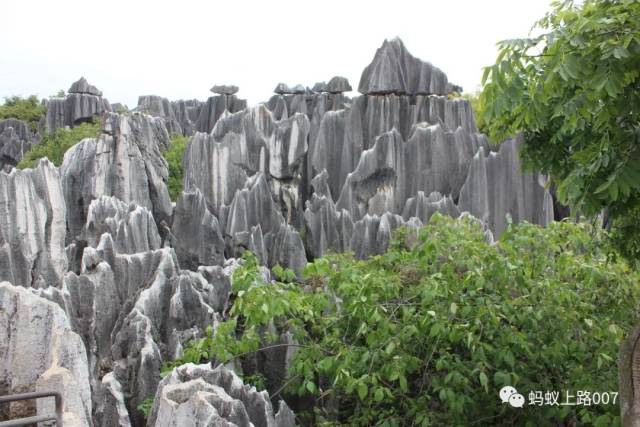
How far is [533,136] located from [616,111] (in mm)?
1635

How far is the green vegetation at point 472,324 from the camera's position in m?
5.37

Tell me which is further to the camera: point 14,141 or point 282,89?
point 282,89

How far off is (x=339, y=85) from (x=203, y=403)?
25.6 meters

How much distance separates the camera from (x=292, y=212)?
20.3m

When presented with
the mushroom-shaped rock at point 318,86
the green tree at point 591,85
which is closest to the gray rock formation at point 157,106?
the mushroom-shaped rock at point 318,86

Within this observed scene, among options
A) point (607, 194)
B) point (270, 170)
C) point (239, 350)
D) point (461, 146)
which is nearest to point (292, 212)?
point (270, 170)

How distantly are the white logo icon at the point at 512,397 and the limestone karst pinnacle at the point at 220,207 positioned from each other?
2.08 meters

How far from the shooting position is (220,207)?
60.5 ft

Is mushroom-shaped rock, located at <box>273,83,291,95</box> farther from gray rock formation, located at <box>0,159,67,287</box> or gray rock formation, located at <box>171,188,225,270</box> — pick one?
gray rock formation, located at <box>0,159,67,287</box>

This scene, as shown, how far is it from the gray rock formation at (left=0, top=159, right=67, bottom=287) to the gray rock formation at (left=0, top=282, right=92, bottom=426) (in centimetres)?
826

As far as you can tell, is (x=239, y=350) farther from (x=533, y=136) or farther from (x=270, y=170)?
(x=270, y=170)

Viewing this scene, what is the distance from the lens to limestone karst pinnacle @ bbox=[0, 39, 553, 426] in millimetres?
9109

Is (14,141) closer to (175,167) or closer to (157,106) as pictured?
(157,106)

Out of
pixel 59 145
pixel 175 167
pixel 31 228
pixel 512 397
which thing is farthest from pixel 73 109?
pixel 512 397
